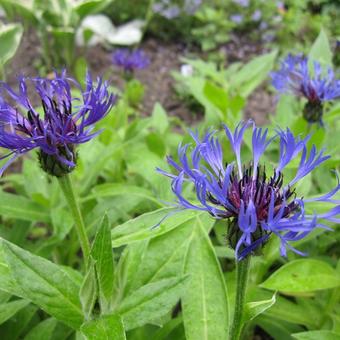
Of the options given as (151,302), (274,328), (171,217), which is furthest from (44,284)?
(274,328)

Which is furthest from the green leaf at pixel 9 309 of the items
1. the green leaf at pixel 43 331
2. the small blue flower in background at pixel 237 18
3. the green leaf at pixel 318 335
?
the small blue flower in background at pixel 237 18

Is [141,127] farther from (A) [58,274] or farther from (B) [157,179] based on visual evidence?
(A) [58,274]

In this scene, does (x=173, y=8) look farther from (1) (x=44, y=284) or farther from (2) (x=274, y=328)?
(1) (x=44, y=284)

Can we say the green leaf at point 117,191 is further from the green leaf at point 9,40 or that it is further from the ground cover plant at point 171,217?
the green leaf at point 9,40

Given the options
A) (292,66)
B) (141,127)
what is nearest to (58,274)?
(141,127)

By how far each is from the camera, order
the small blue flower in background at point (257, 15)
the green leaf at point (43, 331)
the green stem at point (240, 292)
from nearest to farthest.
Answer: the green stem at point (240, 292) < the green leaf at point (43, 331) < the small blue flower in background at point (257, 15)

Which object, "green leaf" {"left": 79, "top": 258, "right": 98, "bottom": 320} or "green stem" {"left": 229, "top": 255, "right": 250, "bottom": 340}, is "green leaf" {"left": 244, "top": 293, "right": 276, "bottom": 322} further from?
"green leaf" {"left": 79, "top": 258, "right": 98, "bottom": 320}
